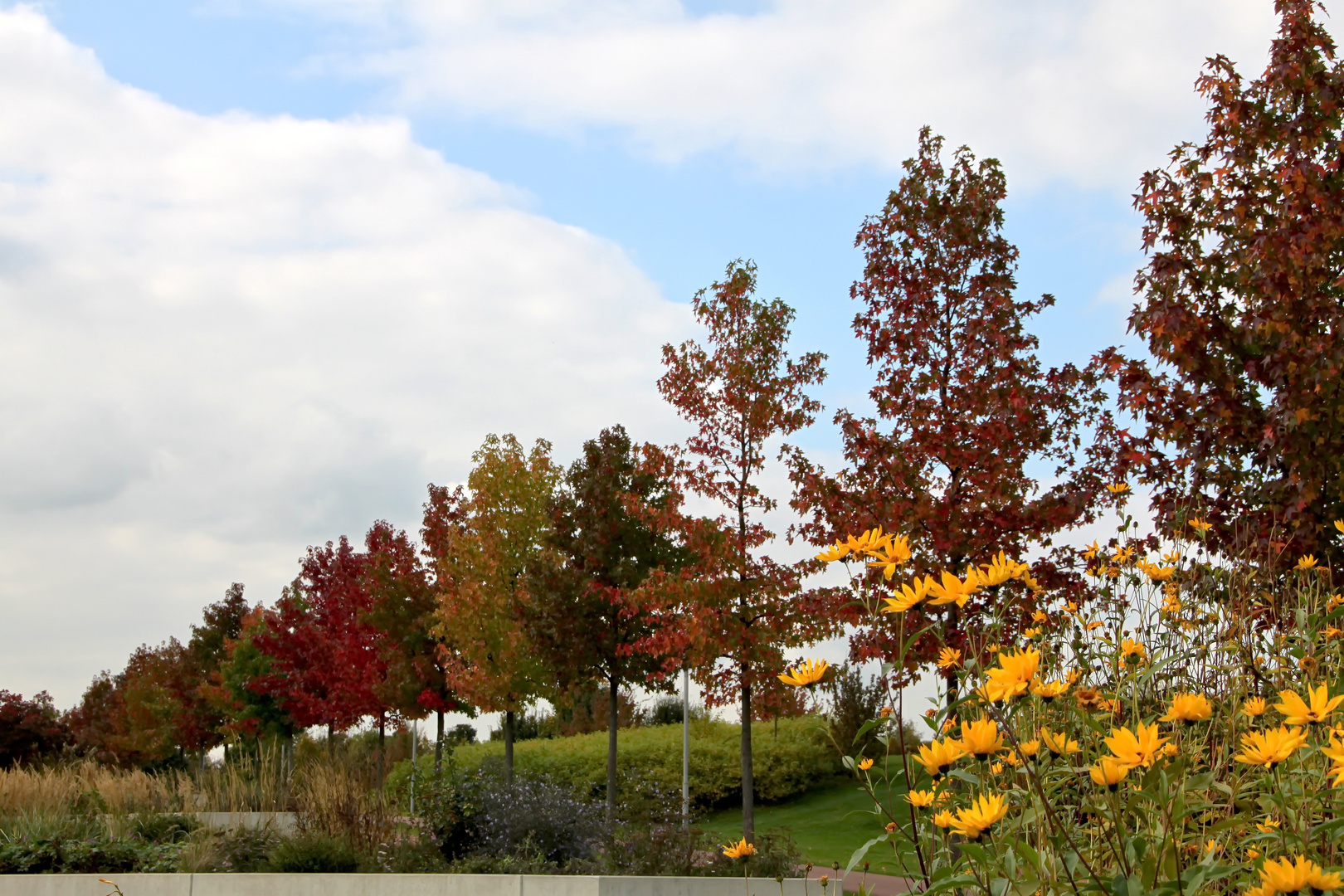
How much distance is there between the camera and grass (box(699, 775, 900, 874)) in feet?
49.2

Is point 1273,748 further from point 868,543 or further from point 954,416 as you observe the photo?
point 954,416

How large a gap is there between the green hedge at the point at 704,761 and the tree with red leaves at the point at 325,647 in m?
1.83

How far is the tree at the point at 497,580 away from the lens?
17750 millimetres

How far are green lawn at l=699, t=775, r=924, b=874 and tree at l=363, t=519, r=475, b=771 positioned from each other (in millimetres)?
5356

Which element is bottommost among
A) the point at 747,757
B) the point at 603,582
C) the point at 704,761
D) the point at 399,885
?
the point at 704,761

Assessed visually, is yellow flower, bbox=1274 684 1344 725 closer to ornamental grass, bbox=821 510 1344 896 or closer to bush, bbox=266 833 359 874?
ornamental grass, bbox=821 510 1344 896

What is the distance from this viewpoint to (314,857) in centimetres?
925

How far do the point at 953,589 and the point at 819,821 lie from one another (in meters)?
17.0

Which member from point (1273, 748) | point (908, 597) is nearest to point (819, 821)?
point (908, 597)

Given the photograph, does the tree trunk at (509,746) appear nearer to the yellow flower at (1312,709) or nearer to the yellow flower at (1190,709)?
the yellow flower at (1190,709)

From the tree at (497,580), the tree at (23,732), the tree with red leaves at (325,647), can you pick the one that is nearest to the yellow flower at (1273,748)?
the tree at (497,580)

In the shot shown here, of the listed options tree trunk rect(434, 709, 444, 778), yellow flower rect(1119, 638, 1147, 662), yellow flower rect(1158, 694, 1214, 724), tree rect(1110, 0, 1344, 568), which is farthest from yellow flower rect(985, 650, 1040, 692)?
tree trunk rect(434, 709, 444, 778)

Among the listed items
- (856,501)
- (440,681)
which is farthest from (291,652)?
(856,501)

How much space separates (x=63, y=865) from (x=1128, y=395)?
9.60 meters
